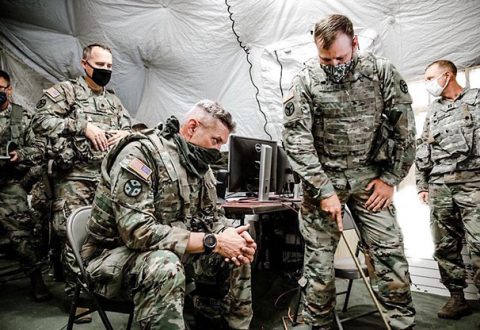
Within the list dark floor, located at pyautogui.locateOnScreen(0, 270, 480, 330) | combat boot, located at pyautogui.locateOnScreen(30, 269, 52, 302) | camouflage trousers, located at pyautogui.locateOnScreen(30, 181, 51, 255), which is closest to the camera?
dark floor, located at pyautogui.locateOnScreen(0, 270, 480, 330)

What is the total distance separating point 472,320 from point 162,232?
234 cm

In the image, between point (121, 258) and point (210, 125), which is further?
point (210, 125)

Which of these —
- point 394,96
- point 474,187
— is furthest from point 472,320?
point 394,96

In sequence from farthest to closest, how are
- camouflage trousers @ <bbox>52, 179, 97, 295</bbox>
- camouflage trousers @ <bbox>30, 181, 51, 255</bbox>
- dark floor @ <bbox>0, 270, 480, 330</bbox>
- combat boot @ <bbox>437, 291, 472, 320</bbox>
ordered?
1. camouflage trousers @ <bbox>30, 181, 51, 255</bbox>
2. combat boot @ <bbox>437, 291, 472, 320</bbox>
3. camouflage trousers @ <bbox>52, 179, 97, 295</bbox>
4. dark floor @ <bbox>0, 270, 480, 330</bbox>

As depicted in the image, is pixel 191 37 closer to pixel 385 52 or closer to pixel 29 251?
pixel 385 52

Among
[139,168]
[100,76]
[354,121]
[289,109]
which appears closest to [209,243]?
[139,168]

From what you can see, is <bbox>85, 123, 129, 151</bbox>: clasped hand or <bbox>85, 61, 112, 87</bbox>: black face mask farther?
<bbox>85, 61, 112, 87</bbox>: black face mask

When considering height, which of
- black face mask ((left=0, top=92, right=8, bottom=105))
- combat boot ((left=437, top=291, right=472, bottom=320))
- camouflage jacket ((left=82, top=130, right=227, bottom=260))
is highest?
black face mask ((left=0, top=92, right=8, bottom=105))

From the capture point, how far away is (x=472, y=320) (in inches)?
94.9

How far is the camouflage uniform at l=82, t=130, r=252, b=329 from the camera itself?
4.01 feet

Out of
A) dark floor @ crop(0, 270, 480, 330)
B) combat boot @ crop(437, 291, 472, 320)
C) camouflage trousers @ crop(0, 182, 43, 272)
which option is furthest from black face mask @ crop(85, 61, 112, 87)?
combat boot @ crop(437, 291, 472, 320)

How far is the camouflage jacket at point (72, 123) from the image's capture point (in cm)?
232

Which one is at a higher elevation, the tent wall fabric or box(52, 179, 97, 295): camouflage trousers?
the tent wall fabric

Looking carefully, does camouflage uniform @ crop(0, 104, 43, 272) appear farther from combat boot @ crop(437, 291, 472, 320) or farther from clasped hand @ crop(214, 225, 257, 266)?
combat boot @ crop(437, 291, 472, 320)
